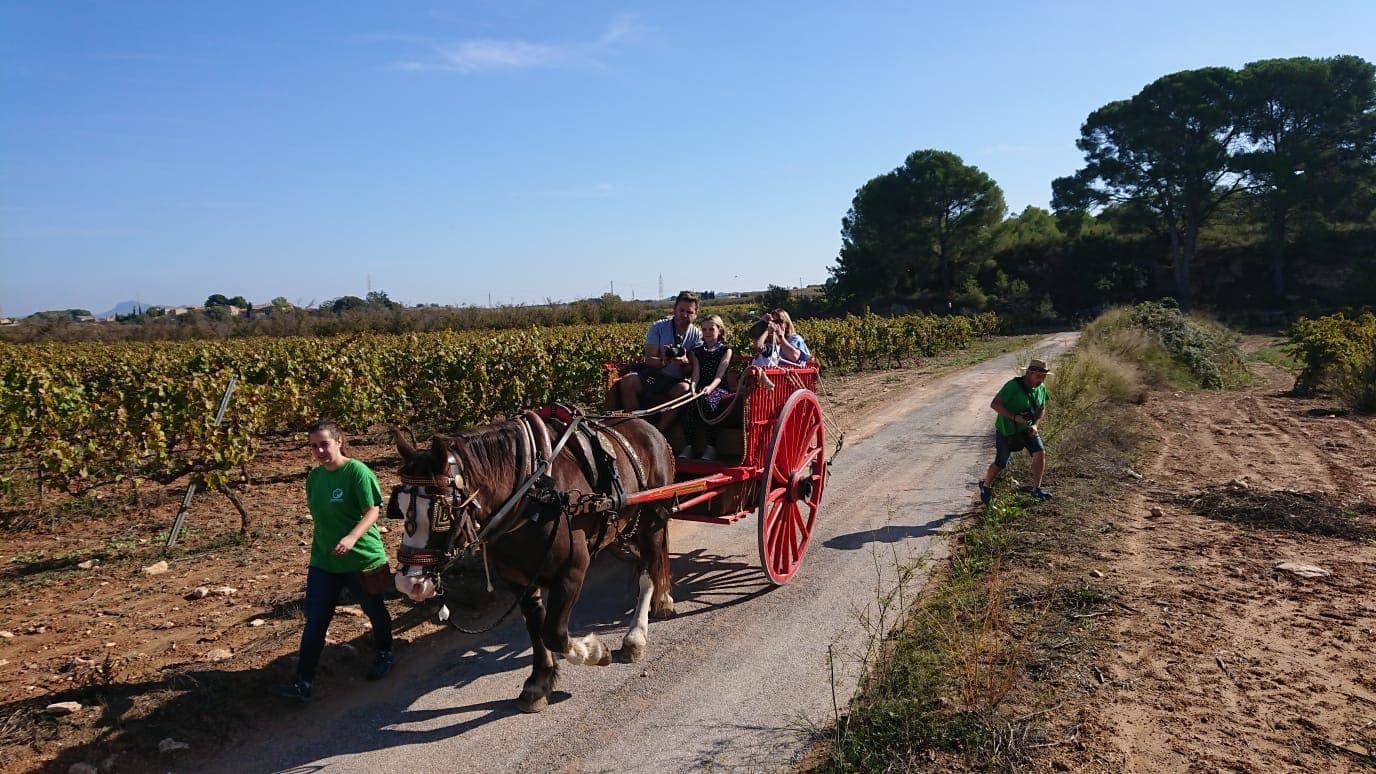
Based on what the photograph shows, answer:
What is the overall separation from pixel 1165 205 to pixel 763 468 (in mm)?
48296

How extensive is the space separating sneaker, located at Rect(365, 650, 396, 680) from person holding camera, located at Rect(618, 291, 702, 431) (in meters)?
2.34

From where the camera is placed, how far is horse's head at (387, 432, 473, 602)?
11.8ft

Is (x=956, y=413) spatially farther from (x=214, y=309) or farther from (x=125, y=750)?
(x=214, y=309)

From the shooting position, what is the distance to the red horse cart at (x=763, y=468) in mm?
5766

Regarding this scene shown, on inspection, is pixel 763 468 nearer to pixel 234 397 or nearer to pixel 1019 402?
pixel 1019 402

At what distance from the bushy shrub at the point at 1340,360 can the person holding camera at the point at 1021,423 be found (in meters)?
10.6

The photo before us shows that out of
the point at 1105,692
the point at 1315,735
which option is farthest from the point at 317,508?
the point at 1315,735

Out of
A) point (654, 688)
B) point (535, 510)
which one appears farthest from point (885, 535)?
point (535, 510)

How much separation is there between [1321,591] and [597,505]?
5191mm

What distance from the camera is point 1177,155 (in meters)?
44.7

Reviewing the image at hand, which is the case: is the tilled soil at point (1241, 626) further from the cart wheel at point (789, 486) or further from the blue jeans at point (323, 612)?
the blue jeans at point (323, 612)

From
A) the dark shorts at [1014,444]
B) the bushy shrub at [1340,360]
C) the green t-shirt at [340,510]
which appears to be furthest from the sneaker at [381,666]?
the bushy shrub at [1340,360]

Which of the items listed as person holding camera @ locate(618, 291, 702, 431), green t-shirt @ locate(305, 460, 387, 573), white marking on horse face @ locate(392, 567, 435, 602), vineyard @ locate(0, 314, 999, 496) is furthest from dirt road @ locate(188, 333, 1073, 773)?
vineyard @ locate(0, 314, 999, 496)

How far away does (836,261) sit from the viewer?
52.7 metres
